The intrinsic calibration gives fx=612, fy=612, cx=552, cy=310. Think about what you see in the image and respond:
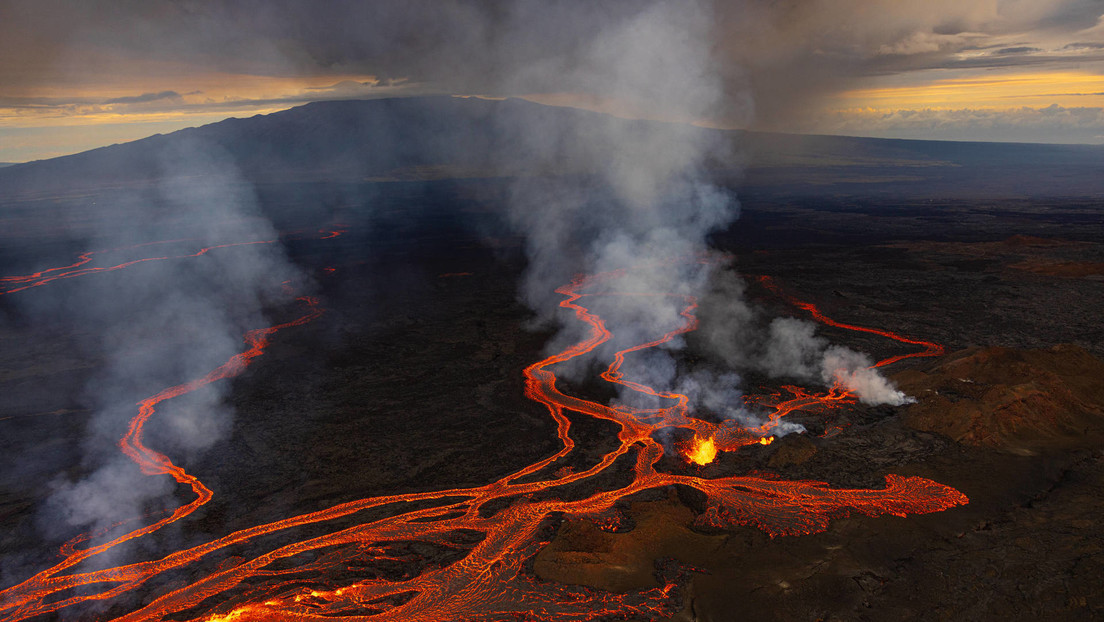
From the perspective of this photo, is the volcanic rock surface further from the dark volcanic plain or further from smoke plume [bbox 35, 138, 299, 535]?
smoke plume [bbox 35, 138, 299, 535]

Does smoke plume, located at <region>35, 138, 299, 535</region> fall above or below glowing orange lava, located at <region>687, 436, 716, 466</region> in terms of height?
above

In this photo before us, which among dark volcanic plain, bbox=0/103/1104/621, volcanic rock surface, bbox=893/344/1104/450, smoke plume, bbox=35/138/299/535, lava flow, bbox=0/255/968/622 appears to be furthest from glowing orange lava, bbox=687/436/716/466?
smoke plume, bbox=35/138/299/535

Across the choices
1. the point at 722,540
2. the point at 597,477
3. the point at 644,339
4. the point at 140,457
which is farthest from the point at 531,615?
the point at 644,339

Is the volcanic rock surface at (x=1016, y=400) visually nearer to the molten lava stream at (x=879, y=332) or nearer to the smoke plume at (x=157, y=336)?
the molten lava stream at (x=879, y=332)

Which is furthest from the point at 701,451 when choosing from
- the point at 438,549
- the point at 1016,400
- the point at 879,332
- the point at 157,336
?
the point at 157,336

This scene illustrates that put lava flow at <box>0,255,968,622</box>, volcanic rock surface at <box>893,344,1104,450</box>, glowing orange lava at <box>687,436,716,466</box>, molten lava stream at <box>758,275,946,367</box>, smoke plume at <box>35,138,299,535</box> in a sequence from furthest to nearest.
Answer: molten lava stream at <box>758,275,946,367</box> < glowing orange lava at <box>687,436,716,466</box> < volcanic rock surface at <box>893,344,1104,450</box> < smoke plume at <box>35,138,299,535</box> < lava flow at <box>0,255,968,622</box>

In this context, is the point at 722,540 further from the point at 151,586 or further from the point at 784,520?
the point at 151,586

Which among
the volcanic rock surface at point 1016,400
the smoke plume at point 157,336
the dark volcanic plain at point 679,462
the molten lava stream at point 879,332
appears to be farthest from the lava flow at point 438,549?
the molten lava stream at point 879,332
